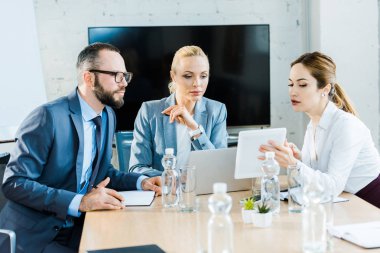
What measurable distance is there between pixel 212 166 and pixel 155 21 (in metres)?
2.37

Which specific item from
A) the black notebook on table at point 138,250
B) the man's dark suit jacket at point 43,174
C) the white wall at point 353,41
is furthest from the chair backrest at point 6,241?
the white wall at point 353,41

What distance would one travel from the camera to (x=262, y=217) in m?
1.69

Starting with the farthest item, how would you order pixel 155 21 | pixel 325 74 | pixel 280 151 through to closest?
pixel 155 21, pixel 325 74, pixel 280 151

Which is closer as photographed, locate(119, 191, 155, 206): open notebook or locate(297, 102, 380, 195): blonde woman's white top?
locate(119, 191, 155, 206): open notebook

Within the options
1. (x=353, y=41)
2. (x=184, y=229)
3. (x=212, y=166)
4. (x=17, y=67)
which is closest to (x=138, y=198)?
(x=212, y=166)

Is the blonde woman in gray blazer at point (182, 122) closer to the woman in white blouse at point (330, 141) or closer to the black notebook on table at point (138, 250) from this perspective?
the woman in white blouse at point (330, 141)

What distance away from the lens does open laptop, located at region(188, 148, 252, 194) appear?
2178 mm

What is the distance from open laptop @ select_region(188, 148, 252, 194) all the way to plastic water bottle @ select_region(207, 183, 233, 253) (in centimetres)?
86

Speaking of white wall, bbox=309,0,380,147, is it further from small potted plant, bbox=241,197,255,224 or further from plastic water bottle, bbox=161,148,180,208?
small potted plant, bbox=241,197,255,224

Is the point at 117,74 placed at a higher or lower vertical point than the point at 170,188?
higher

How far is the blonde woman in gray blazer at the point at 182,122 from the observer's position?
2766mm

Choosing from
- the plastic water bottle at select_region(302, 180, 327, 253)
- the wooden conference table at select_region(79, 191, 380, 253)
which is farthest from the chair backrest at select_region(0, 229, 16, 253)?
the plastic water bottle at select_region(302, 180, 327, 253)

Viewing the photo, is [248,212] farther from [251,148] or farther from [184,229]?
[251,148]

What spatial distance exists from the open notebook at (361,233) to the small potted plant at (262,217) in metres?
0.21
